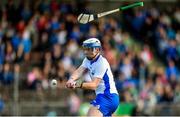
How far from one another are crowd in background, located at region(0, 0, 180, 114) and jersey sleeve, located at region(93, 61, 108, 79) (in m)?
7.41

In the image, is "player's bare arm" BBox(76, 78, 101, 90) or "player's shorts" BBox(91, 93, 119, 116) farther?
"player's shorts" BBox(91, 93, 119, 116)

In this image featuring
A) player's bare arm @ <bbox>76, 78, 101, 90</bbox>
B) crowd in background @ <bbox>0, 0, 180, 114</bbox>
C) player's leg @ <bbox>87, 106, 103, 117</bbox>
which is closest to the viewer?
player's bare arm @ <bbox>76, 78, 101, 90</bbox>

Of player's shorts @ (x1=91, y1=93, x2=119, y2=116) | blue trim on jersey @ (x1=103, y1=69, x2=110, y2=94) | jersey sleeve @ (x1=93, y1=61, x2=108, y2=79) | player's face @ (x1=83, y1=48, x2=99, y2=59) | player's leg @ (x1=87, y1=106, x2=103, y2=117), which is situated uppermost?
player's face @ (x1=83, y1=48, x2=99, y2=59)

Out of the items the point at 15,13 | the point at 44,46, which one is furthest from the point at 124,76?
the point at 15,13

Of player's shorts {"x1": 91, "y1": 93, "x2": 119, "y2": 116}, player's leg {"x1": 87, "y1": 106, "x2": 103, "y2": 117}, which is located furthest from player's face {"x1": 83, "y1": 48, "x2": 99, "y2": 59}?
player's leg {"x1": 87, "y1": 106, "x2": 103, "y2": 117}

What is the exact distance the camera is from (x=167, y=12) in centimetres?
2711

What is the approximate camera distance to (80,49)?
22.5 meters

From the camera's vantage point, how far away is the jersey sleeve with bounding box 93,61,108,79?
13.1m

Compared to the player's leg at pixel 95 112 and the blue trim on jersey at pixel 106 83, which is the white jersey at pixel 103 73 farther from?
the player's leg at pixel 95 112

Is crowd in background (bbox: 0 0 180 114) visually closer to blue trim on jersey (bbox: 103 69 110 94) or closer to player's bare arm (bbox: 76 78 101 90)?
blue trim on jersey (bbox: 103 69 110 94)

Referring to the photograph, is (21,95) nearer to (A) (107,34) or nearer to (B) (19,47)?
(B) (19,47)

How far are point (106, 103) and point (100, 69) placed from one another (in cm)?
62

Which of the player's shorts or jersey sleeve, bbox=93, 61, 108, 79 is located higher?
jersey sleeve, bbox=93, 61, 108, 79

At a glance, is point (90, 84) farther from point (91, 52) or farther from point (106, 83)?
point (91, 52)
